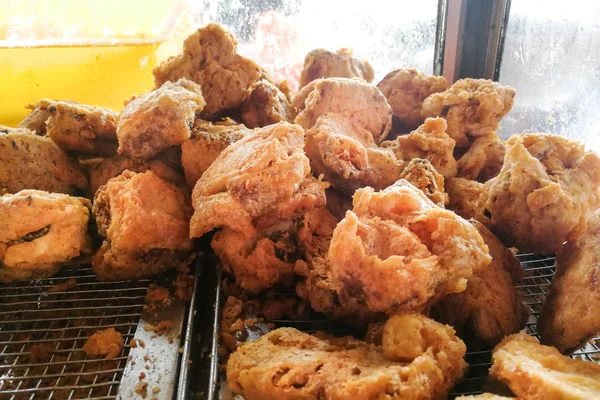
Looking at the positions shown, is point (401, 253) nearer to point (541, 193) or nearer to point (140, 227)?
point (541, 193)

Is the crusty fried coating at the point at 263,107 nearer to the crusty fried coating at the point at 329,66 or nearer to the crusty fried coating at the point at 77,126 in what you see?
the crusty fried coating at the point at 329,66

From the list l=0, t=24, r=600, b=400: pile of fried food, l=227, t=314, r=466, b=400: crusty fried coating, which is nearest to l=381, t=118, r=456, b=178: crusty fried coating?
l=0, t=24, r=600, b=400: pile of fried food

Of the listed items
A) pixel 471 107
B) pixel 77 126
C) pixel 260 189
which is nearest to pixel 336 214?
pixel 260 189

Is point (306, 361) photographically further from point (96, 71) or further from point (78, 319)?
point (96, 71)

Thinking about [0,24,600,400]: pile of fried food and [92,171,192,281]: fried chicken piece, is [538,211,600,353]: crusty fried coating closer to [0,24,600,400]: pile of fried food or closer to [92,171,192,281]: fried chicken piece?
[0,24,600,400]: pile of fried food

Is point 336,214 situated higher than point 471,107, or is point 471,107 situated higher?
point 471,107
